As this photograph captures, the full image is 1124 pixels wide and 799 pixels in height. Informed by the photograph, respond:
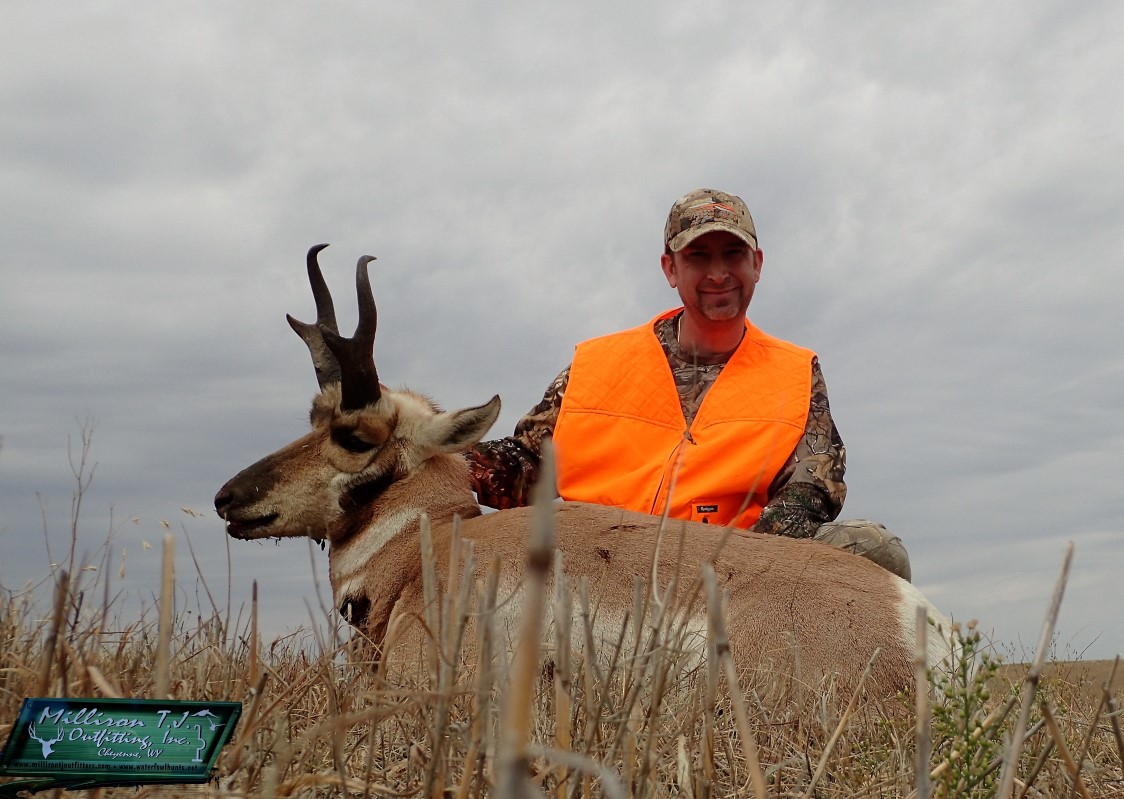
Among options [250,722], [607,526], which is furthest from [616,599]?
[250,722]

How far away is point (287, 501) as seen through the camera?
603 centimetres

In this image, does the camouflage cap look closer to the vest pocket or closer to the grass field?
the vest pocket

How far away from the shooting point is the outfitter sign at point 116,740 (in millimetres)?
1784

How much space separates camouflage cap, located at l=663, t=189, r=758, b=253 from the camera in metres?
8.04

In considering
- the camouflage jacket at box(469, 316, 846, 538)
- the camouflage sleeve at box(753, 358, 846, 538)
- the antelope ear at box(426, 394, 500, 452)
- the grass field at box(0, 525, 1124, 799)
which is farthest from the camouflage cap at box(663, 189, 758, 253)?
the grass field at box(0, 525, 1124, 799)

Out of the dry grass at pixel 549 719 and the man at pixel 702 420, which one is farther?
the man at pixel 702 420

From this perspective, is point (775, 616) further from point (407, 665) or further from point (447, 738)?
point (447, 738)

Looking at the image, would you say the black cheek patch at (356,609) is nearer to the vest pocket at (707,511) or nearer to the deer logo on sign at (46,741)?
the vest pocket at (707,511)

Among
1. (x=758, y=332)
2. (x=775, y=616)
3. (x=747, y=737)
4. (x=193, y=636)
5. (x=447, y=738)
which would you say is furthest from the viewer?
(x=758, y=332)

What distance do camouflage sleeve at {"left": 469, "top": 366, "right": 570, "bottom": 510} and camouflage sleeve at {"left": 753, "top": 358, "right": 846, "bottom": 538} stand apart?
1717mm

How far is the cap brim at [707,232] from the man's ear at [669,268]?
1.33ft

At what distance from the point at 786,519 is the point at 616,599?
2.29 metres

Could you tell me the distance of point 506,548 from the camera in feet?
17.4

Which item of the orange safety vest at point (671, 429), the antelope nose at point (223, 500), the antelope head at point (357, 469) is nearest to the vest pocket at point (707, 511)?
the orange safety vest at point (671, 429)
